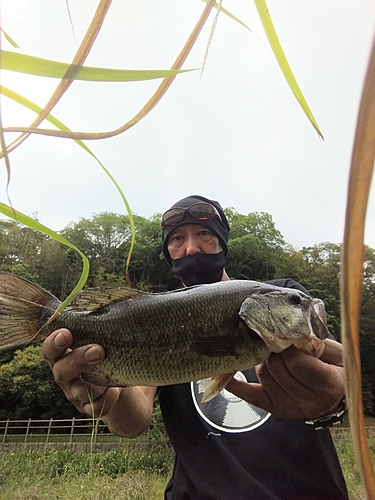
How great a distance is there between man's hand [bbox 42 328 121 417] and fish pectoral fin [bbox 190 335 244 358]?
0.29 metres

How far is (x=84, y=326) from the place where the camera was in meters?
1.15

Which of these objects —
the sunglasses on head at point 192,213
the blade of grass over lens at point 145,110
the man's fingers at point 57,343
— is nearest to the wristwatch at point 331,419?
the man's fingers at point 57,343

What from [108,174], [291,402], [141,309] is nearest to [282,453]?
[291,402]

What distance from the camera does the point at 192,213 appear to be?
8.30ft

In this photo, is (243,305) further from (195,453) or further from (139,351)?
(195,453)

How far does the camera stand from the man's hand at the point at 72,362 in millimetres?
1081

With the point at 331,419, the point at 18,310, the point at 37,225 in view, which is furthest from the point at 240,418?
the point at 37,225

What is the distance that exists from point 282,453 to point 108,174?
5.69ft

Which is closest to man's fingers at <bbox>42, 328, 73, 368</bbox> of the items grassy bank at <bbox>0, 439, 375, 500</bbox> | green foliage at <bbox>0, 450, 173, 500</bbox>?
grassy bank at <bbox>0, 439, 375, 500</bbox>

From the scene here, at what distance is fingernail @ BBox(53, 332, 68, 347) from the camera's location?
112 centimetres

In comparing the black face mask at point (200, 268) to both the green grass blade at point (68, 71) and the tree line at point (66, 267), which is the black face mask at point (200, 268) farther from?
the tree line at point (66, 267)

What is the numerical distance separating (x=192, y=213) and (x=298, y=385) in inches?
62.1

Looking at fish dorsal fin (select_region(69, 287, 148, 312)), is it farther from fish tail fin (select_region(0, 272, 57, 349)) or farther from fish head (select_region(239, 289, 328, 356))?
fish head (select_region(239, 289, 328, 356))

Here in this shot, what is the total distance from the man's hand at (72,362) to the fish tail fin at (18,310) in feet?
0.18
